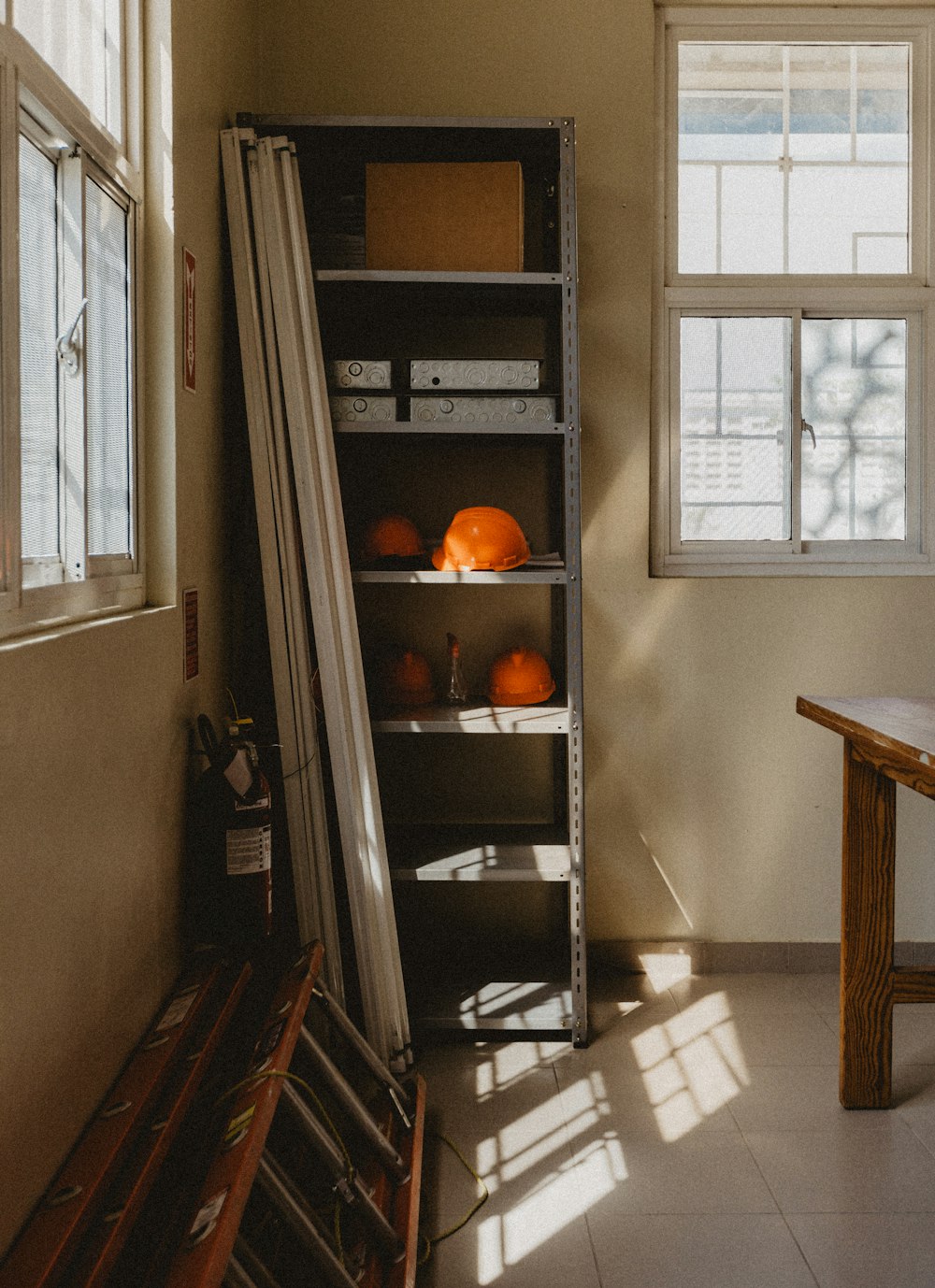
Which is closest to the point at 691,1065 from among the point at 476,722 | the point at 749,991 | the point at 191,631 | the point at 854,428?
the point at 749,991

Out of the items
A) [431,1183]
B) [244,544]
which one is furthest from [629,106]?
[431,1183]

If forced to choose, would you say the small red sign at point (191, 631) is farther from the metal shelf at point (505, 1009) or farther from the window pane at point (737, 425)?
the window pane at point (737, 425)

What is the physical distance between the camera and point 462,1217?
225 cm

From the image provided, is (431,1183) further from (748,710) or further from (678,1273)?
(748,710)

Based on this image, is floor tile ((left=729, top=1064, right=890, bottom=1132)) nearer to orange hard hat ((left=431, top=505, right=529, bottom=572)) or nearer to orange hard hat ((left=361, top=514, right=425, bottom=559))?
orange hard hat ((left=431, top=505, right=529, bottom=572))

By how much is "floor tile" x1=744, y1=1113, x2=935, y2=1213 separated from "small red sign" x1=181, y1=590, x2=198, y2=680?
172cm

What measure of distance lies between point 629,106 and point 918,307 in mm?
1161

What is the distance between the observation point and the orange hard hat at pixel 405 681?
3252 millimetres

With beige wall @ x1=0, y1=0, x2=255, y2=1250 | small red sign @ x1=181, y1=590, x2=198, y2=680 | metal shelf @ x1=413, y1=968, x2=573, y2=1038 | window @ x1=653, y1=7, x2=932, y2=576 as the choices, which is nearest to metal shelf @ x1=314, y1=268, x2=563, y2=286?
beige wall @ x1=0, y1=0, x2=255, y2=1250

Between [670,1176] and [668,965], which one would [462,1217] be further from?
[668,965]

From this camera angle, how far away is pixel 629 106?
3.48 meters

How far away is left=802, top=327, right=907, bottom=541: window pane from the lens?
11.9 feet

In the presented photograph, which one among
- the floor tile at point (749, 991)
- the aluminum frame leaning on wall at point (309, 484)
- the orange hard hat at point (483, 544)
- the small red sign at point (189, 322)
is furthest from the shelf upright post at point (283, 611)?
the floor tile at point (749, 991)

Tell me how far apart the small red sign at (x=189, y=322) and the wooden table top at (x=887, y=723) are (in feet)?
5.52
